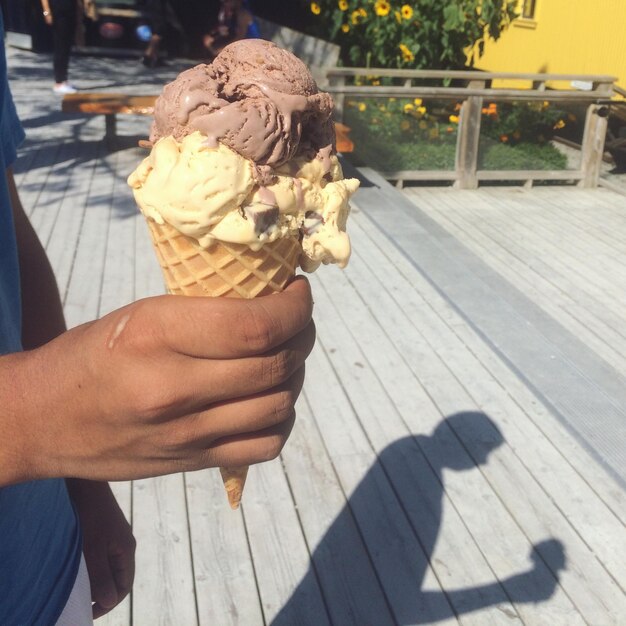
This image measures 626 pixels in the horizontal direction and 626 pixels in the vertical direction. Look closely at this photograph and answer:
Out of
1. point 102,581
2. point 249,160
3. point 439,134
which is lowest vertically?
point 439,134

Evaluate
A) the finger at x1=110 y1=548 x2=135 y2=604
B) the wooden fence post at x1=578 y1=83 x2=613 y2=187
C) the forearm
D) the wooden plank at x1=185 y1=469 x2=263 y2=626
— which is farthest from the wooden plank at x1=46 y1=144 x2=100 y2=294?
the wooden fence post at x1=578 y1=83 x2=613 y2=187

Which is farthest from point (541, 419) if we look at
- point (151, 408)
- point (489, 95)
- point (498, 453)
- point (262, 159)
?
point (489, 95)

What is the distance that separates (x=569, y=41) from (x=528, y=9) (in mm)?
1622

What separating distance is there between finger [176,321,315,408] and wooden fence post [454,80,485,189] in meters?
7.63

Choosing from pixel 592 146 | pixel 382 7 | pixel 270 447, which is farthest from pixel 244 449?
pixel 382 7

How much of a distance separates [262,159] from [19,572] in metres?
0.76

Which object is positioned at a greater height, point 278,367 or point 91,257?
point 278,367

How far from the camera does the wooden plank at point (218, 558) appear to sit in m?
2.50

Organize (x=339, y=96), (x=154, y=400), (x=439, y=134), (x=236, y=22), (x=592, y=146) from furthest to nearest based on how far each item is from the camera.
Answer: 1. (x=236, y=22)
2. (x=592, y=146)
3. (x=439, y=134)
4. (x=339, y=96)
5. (x=154, y=400)

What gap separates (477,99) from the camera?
8141 mm

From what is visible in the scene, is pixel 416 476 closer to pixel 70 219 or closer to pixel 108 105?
pixel 70 219

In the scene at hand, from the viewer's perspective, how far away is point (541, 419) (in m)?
3.57

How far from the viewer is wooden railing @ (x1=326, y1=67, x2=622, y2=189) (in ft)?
25.8

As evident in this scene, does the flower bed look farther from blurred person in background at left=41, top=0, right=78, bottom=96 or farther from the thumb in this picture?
the thumb
